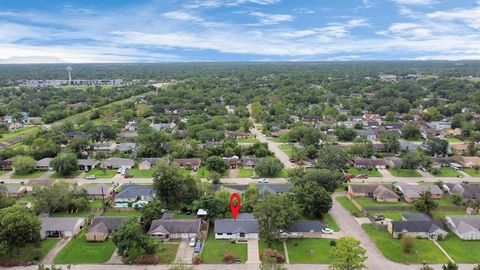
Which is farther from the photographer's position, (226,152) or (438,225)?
(226,152)

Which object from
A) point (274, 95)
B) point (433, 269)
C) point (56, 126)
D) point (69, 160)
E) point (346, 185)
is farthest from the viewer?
point (274, 95)

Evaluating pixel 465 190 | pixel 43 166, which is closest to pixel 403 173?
pixel 465 190

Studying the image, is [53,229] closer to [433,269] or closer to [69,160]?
[69,160]

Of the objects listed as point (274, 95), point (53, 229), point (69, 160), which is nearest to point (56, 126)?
point (69, 160)

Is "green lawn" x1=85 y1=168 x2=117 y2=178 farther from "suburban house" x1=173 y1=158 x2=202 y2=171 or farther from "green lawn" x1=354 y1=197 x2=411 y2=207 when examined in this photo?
"green lawn" x1=354 y1=197 x2=411 y2=207

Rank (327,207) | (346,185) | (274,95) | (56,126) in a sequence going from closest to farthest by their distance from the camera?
(327,207)
(346,185)
(56,126)
(274,95)

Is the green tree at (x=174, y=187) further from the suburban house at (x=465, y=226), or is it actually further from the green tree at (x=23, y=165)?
the suburban house at (x=465, y=226)

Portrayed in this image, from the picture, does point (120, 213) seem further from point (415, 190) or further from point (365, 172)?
point (365, 172)
